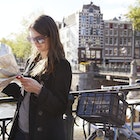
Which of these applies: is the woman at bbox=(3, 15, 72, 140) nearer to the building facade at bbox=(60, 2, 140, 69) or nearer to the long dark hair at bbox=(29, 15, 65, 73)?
the long dark hair at bbox=(29, 15, 65, 73)

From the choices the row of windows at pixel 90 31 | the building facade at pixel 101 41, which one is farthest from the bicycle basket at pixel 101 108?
the row of windows at pixel 90 31

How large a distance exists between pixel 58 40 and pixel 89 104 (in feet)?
2.19

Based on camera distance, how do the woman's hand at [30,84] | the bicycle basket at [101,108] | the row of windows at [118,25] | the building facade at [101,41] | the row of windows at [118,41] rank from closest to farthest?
the woman's hand at [30,84] < the bicycle basket at [101,108] < the building facade at [101,41] < the row of windows at [118,41] < the row of windows at [118,25]

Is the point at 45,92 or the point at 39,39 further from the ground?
the point at 39,39

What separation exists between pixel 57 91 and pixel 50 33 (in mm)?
328

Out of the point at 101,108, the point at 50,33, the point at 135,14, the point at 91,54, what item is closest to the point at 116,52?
the point at 91,54

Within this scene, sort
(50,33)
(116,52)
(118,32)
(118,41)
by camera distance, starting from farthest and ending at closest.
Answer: (118,32), (118,41), (116,52), (50,33)

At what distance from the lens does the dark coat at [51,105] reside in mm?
1814

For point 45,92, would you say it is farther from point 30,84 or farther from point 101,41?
point 101,41

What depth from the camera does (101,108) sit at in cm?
233

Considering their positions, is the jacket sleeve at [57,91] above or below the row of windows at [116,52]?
above

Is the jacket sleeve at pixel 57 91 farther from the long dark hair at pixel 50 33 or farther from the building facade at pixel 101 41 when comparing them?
the building facade at pixel 101 41

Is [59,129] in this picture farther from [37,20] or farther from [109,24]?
[109,24]

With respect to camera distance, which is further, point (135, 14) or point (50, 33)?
point (135, 14)
